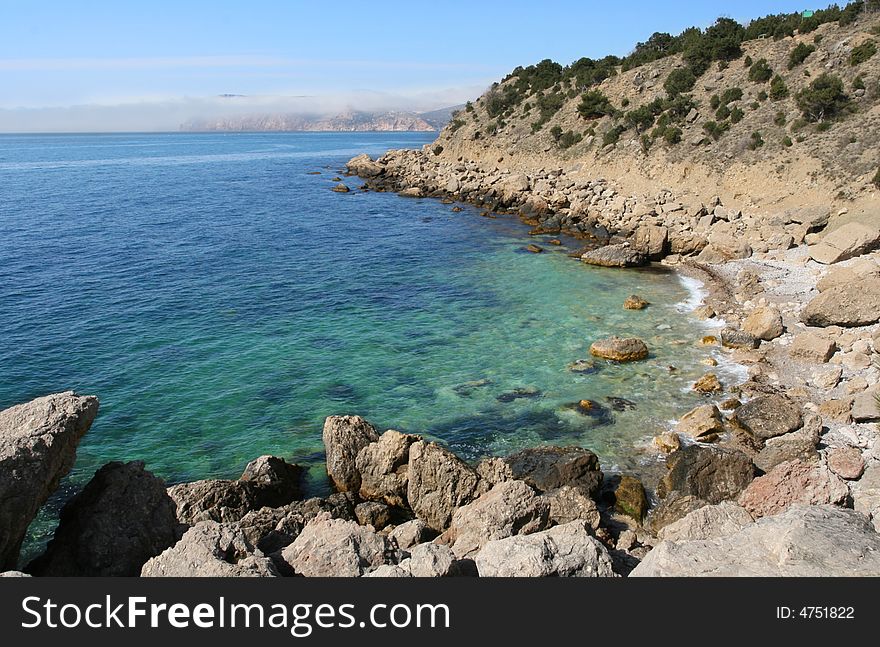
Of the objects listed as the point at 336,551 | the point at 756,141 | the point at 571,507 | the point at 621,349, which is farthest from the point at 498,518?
the point at 756,141

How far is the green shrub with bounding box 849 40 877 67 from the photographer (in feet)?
176

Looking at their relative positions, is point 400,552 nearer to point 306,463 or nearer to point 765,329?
point 306,463

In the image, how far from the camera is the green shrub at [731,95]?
62.1 metres

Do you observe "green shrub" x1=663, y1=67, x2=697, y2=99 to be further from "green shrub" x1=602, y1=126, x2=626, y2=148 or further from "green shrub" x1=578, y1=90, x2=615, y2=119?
"green shrub" x1=578, y1=90, x2=615, y2=119

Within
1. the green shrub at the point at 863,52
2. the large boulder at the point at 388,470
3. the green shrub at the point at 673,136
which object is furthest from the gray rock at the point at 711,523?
the green shrub at the point at 863,52

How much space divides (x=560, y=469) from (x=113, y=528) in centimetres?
1275

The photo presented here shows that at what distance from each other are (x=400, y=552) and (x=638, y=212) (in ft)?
152

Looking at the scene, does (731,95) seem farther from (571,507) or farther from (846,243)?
(571,507)

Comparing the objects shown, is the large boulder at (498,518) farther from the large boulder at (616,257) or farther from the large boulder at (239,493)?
the large boulder at (616,257)

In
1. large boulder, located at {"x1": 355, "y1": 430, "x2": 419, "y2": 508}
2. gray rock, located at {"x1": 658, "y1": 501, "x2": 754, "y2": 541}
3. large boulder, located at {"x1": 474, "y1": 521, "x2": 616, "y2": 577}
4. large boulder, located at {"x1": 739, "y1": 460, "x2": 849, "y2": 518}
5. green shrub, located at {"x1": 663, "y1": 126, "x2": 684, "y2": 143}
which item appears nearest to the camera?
large boulder, located at {"x1": 474, "y1": 521, "x2": 616, "y2": 577}

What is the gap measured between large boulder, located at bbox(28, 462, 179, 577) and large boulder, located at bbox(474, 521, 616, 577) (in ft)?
25.9

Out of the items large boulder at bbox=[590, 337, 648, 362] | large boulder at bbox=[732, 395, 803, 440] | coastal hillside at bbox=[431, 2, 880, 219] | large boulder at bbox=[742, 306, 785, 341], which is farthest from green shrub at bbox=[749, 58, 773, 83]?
large boulder at bbox=[732, 395, 803, 440]

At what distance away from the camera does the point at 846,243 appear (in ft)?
119

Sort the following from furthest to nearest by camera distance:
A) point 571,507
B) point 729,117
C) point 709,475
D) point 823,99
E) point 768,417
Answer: point 729,117
point 823,99
point 768,417
point 709,475
point 571,507
